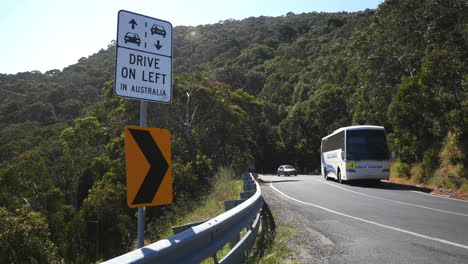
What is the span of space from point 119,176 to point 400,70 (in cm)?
2202

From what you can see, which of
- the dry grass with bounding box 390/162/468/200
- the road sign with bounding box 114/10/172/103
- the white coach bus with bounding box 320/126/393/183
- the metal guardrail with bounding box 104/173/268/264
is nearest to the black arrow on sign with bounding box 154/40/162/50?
the road sign with bounding box 114/10/172/103

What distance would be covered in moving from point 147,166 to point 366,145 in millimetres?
17191

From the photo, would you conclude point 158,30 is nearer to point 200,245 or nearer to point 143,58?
point 143,58

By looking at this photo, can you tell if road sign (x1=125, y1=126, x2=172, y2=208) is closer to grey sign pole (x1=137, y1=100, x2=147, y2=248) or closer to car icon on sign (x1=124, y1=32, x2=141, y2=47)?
grey sign pole (x1=137, y1=100, x2=147, y2=248)

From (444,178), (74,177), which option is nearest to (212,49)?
(74,177)

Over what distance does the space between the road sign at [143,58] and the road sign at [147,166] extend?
19.5 inches

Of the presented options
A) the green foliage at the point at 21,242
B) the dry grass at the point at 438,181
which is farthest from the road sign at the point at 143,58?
the green foliage at the point at 21,242

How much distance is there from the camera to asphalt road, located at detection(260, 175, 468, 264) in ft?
18.3

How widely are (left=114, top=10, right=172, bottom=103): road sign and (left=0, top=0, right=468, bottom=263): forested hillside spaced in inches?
344

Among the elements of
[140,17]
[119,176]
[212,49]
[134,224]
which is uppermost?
[212,49]

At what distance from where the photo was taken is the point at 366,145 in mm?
19484

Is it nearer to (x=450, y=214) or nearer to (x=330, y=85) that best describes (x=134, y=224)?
(x=450, y=214)

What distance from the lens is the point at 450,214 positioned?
9789 mm

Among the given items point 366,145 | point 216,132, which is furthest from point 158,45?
point 216,132
